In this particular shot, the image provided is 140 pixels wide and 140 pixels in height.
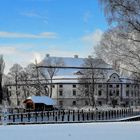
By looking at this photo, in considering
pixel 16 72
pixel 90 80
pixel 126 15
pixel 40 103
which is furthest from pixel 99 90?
pixel 126 15

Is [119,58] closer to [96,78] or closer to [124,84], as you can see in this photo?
[96,78]

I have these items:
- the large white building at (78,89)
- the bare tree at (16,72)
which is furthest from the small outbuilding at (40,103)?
the large white building at (78,89)

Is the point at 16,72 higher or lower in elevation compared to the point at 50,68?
lower

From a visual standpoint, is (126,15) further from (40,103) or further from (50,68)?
(50,68)

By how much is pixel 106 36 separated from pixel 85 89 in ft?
269

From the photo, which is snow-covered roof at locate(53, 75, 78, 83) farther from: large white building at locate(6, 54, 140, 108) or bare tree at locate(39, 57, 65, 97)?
bare tree at locate(39, 57, 65, 97)

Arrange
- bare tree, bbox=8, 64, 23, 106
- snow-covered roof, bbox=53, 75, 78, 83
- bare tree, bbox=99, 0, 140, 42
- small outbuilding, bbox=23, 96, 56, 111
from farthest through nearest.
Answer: snow-covered roof, bbox=53, 75, 78, 83, bare tree, bbox=8, 64, 23, 106, small outbuilding, bbox=23, 96, 56, 111, bare tree, bbox=99, 0, 140, 42

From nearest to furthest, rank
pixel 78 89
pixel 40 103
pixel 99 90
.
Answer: pixel 40 103 → pixel 78 89 → pixel 99 90

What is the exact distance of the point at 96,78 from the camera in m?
120

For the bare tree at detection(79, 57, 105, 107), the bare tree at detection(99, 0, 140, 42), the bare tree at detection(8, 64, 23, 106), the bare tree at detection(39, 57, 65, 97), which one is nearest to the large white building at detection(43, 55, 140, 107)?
the bare tree at detection(39, 57, 65, 97)

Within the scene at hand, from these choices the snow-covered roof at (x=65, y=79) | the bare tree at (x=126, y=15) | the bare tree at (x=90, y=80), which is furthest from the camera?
the snow-covered roof at (x=65, y=79)

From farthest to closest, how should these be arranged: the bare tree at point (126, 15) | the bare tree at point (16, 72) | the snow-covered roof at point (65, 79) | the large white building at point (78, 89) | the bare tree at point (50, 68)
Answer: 1. the snow-covered roof at point (65, 79)
2. the large white building at point (78, 89)
3. the bare tree at point (16, 72)
4. the bare tree at point (50, 68)
5. the bare tree at point (126, 15)

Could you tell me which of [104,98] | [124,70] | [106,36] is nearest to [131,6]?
[106,36]

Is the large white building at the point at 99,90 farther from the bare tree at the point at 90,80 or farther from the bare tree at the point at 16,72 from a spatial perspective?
the bare tree at the point at 16,72
